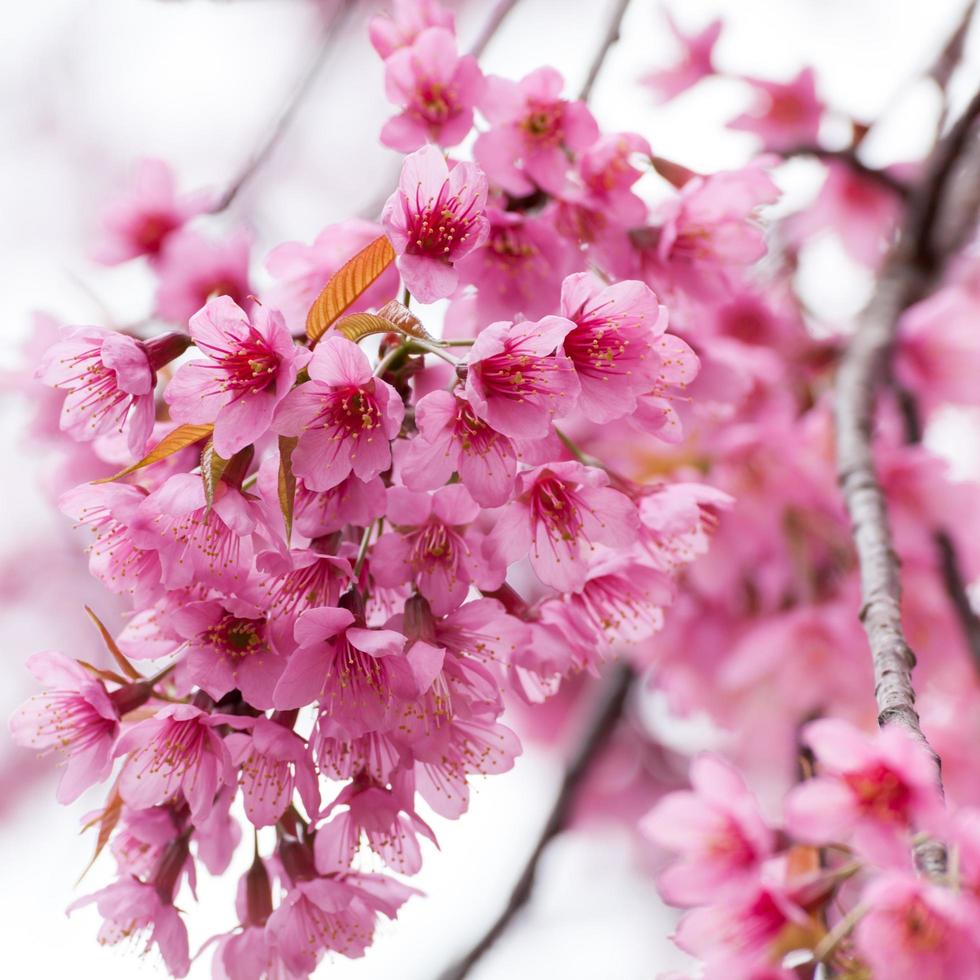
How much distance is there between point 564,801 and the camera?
2080mm

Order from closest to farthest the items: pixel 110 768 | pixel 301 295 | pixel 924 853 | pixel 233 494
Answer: pixel 924 853 → pixel 233 494 → pixel 110 768 → pixel 301 295

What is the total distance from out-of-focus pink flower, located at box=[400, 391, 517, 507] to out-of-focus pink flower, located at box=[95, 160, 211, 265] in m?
0.90

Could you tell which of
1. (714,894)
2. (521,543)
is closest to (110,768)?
(521,543)

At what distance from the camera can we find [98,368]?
3.14 ft

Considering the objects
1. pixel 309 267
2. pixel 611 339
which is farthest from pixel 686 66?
pixel 611 339

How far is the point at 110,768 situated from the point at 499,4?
1103mm

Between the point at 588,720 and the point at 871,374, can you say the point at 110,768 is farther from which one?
the point at 588,720

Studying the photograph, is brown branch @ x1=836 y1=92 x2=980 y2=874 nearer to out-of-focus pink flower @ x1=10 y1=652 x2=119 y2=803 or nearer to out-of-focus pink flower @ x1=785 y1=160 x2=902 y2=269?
out-of-focus pink flower @ x1=785 y1=160 x2=902 y2=269

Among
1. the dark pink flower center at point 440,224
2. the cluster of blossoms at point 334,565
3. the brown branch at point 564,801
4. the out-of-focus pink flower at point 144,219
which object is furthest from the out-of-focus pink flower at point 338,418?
the brown branch at point 564,801

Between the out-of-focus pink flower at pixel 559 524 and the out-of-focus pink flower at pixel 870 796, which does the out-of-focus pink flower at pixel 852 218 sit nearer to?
the out-of-focus pink flower at pixel 559 524

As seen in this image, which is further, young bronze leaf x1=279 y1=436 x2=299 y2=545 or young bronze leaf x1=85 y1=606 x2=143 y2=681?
young bronze leaf x1=85 y1=606 x2=143 y2=681

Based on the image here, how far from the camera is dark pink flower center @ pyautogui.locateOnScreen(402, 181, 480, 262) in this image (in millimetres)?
897

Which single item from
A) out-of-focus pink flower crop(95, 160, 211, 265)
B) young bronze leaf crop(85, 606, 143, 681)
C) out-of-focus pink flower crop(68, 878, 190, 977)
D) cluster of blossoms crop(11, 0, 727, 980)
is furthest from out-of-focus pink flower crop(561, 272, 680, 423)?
out-of-focus pink flower crop(95, 160, 211, 265)

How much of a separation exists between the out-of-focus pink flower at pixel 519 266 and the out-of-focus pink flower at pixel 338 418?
328mm
